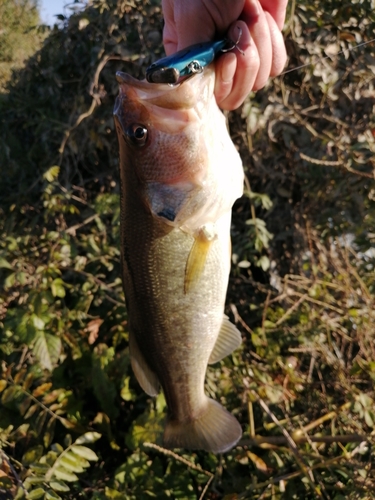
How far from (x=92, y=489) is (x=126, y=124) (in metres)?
1.83

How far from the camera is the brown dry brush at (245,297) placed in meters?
2.21

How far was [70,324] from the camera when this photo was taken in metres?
2.74

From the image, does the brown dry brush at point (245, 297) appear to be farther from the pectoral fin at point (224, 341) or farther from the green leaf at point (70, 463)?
the pectoral fin at point (224, 341)

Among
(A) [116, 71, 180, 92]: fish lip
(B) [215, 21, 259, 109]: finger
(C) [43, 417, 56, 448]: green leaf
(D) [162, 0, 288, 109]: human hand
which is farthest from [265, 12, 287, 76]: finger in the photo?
(C) [43, 417, 56, 448]: green leaf

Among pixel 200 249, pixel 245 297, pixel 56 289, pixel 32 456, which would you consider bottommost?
pixel 245 297

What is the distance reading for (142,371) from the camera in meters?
1.56

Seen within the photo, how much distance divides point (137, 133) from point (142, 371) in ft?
2.62

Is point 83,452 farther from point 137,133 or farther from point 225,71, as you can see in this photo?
point 225,71

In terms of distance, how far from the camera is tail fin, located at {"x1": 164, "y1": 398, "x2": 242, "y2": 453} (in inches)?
63.7

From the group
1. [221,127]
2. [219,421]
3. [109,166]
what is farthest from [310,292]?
[109,166]

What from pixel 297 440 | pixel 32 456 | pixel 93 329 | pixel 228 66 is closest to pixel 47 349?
pixel 93 329

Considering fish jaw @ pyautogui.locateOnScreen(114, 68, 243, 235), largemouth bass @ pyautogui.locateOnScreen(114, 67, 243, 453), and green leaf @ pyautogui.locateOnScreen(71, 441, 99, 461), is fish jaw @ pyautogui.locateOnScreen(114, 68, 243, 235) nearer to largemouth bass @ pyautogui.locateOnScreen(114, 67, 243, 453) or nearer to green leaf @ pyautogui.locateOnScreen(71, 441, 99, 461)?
largemouth bass @ pyautogui.locateOnScreen(114, 67, 243, 453)

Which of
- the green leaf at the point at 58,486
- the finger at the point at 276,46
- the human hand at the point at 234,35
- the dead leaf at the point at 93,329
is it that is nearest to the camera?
the human hand at the point at 234,35

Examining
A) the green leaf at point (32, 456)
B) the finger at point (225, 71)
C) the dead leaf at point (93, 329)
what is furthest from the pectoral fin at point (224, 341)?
the dead leaf at point (93, 329)
